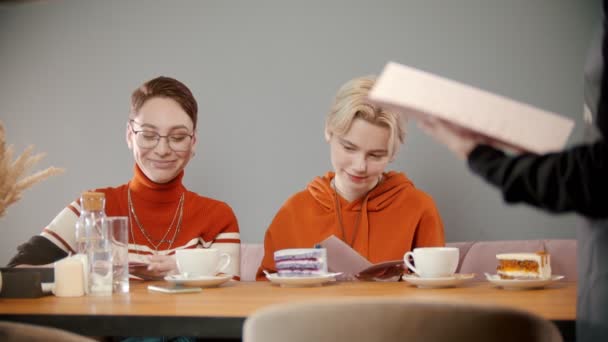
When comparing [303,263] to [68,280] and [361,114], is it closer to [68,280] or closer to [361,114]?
[68,280]

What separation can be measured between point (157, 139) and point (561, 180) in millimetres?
1655

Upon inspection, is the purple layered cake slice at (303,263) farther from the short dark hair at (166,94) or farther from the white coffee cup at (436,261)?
the short dark hair at (166,94)

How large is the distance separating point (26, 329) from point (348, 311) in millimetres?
403

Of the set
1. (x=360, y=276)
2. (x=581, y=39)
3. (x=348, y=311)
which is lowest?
(x=360, y=276)

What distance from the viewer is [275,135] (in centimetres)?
295

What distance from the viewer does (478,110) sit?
963 millimetres

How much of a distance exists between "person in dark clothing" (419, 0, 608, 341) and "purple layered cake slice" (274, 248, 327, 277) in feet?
2.20

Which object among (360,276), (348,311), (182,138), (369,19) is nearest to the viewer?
(348,311)

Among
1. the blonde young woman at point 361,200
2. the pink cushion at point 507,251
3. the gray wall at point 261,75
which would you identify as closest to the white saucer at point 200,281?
the blonde young woman at point 361,200

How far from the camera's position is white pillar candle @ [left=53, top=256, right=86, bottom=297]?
1499 mm

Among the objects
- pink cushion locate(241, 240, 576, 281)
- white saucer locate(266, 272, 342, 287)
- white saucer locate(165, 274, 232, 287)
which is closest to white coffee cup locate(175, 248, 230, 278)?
white saucer locate(165, 274, 232, 287)

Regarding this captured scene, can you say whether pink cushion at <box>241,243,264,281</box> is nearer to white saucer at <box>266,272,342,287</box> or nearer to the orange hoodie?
the orange hoodie

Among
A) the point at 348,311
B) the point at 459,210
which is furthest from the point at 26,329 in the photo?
the point at 459,210

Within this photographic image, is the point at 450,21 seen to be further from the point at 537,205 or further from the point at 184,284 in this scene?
the point at 537,205
